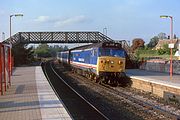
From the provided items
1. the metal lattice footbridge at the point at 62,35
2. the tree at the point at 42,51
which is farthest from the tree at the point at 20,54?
the tree at the point at 42,51

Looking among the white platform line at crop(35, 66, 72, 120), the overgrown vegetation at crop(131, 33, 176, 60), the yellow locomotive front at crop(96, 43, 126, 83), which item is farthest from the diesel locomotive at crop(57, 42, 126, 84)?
the overgrown vegetation at crop(131, 33, 176, 60)

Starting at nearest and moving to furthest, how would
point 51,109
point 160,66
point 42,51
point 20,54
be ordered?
point 51,109 → point 160,66 → point 20,54 → point 42,51

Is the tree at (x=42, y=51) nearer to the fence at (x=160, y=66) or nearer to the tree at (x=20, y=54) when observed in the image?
the tree at (x=20, y=54)

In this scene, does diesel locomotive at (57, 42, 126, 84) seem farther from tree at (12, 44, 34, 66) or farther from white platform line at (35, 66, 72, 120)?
tree at (12, 44, 34, 66)

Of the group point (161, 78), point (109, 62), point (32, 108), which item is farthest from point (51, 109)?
point (161, 78)

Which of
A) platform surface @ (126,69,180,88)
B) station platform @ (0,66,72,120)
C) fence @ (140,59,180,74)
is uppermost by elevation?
fence @ (140,59,180,74)

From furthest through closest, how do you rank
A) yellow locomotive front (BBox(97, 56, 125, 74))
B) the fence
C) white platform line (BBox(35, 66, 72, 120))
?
1. the fence
2. yellow locomotive front (BBox(97, 56, 125, 74))
3. white platform line (BBox(35, 66, 72, 120))

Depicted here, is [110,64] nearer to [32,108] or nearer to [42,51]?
[32,108]

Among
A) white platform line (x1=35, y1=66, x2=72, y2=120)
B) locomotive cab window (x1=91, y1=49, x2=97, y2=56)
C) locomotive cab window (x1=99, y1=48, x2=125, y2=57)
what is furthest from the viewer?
locomotive cab window (x1=91, y1=49, x2=97, y2=56)

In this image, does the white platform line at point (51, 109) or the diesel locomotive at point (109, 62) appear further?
the diesel locomotive at point (109, 62)

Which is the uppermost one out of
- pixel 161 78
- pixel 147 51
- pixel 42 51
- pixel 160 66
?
pixel 42 51

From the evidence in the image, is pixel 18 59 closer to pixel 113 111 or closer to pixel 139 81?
pixel 139 81

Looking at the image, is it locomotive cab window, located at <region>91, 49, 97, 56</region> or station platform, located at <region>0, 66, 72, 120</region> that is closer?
station platform, located at <region>0, 66, 72, 120</region>

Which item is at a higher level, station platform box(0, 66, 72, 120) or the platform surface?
the platform surface
